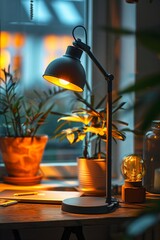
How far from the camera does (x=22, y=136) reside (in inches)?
82.0

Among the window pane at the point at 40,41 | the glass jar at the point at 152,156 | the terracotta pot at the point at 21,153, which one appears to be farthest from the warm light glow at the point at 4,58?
the glass jar at the point at 152,156

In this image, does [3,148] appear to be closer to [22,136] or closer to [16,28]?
[22,136]

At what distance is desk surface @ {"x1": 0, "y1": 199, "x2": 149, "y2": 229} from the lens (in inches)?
58.2

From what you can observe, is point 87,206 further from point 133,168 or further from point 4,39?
point 4,39

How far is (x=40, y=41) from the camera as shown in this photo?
2340 millimetres

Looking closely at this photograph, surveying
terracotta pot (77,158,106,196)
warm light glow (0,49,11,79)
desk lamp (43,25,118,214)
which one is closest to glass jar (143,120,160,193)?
terracotta pot (77,158,106,196)

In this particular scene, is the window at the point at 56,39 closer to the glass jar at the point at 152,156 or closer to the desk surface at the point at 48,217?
the glass jar at the point at 152,156

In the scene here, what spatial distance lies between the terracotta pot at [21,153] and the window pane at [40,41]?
0.85ft

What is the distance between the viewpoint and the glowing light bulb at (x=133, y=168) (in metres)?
1.88

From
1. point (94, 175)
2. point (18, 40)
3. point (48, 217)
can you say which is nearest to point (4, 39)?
point (18, 40)

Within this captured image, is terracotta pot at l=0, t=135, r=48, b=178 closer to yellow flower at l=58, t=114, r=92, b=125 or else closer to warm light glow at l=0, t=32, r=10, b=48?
yellow flower at l=58, t=114, r=92, b=125

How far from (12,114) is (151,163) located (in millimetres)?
673

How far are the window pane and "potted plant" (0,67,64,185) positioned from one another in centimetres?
13

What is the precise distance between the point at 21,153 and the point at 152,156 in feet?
1.91
